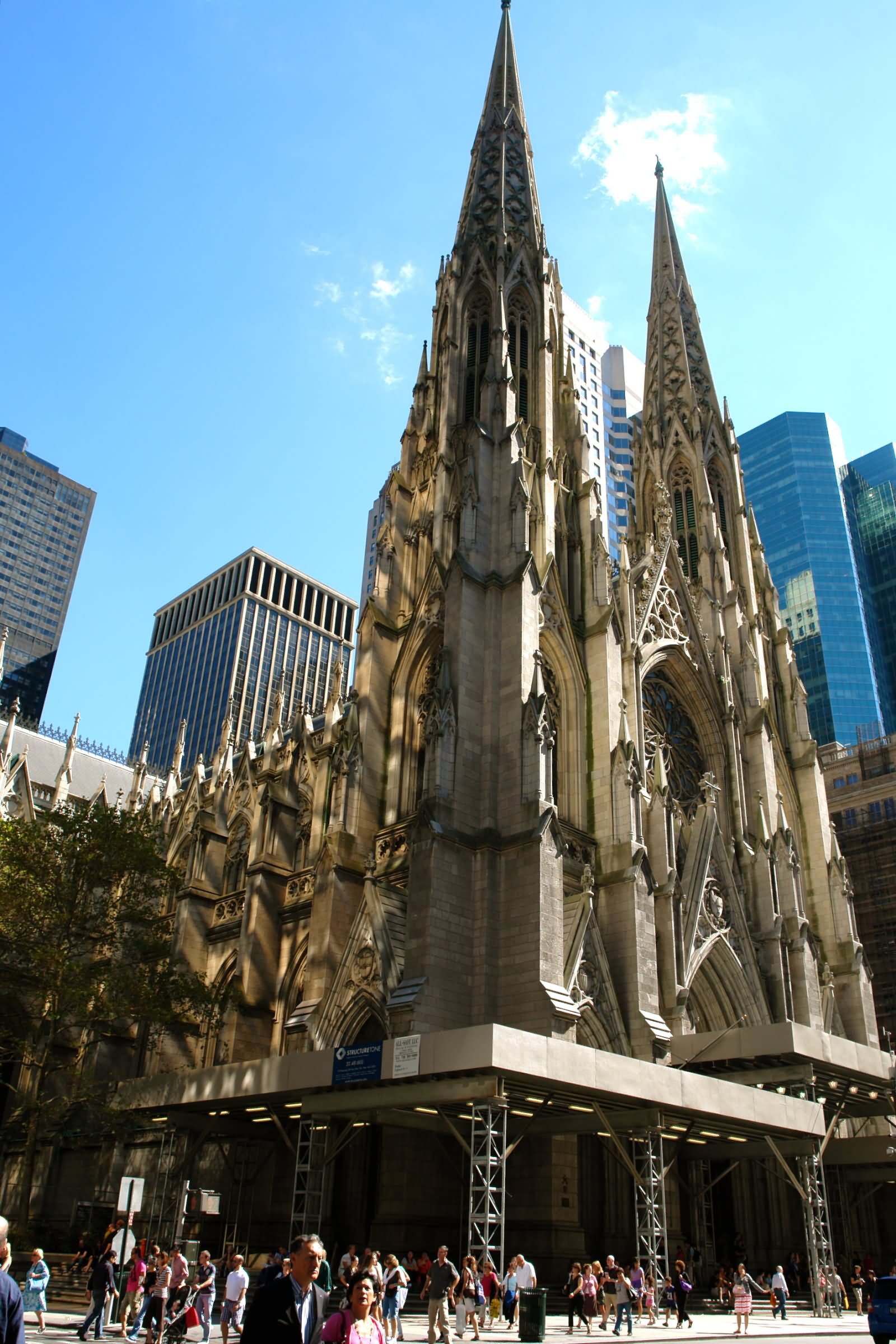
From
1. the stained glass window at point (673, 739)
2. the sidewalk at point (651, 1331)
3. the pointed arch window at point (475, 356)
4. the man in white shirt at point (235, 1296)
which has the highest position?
the pointed arch window at point (475, 356)

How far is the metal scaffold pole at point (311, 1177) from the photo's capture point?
22719 mm

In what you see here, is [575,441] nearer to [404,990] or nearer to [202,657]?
[404,990]

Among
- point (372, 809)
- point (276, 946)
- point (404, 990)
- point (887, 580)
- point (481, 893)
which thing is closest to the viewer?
point (404, 990)

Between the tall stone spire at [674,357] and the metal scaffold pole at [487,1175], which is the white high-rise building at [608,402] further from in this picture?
the metal scaffold pole at [487,1175]

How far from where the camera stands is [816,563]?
90812mm

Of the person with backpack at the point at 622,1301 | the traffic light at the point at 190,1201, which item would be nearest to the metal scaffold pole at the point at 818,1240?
the person with backpack at the point at 622,1301

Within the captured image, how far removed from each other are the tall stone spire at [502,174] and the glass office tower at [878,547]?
59913 mm

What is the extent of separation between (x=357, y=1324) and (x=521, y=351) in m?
38.3

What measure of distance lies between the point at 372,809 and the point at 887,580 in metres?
81.4

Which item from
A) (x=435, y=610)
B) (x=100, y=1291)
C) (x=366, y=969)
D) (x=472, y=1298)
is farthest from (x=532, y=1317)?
(x=435, y=610)

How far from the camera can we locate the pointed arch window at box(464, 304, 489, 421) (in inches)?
1558

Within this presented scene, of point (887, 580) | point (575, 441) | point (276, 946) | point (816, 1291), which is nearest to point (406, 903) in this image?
point (276, 946)

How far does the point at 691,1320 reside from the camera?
22.5 metres

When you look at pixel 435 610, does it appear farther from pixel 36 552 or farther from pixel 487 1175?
pixel 36 552
